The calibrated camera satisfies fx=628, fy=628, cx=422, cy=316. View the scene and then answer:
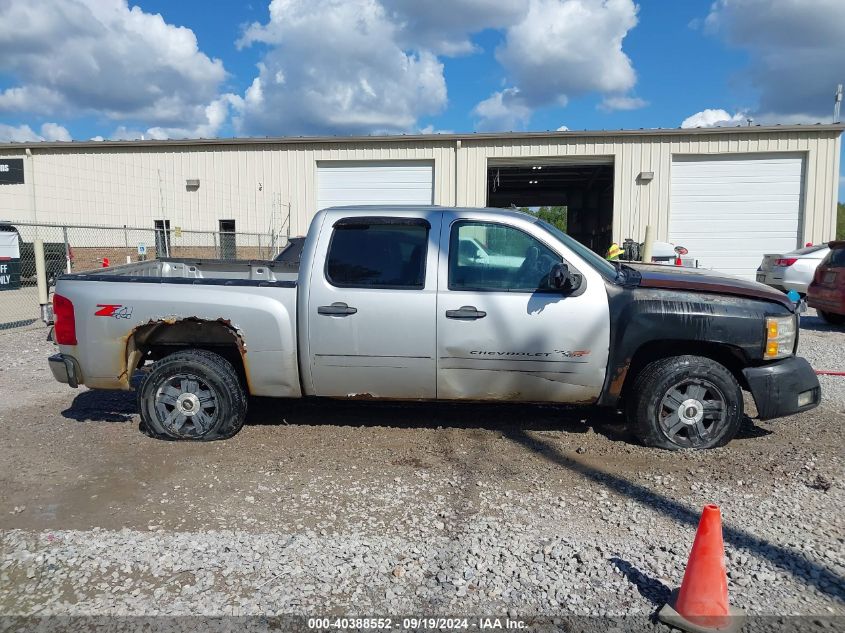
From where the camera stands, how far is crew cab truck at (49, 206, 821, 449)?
4.62 metres

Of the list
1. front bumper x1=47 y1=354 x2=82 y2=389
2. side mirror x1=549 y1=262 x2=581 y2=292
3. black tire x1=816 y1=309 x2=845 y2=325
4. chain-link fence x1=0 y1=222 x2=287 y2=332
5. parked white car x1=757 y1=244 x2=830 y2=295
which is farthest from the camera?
chain-link fence x1=0 y1=222 x2=287 y2=332

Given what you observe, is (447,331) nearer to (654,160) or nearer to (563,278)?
(563,278)

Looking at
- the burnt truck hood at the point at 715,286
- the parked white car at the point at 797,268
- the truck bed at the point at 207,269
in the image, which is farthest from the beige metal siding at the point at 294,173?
the burnt truck hood at the point at 715,286

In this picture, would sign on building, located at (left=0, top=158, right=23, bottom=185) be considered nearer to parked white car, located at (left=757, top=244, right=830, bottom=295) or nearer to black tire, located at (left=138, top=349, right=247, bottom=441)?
black tire, located at (left=138, top=349, right=247, bottom=441)

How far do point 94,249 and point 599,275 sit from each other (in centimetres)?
2144

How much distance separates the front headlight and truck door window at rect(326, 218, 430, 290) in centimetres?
256

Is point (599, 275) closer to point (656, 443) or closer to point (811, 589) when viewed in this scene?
point (656, 443)

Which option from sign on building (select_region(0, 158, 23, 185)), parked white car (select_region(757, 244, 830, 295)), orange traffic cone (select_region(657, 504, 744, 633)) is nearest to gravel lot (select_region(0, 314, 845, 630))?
orange traffic cone (select_region(657, 504, 744, 633))

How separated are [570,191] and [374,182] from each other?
16392mm

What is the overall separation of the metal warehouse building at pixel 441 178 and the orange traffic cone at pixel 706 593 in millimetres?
18327

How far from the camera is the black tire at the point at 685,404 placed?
4.62 m

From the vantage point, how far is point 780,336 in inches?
182

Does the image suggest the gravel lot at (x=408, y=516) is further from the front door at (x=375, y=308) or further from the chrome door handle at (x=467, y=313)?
the chrome door handle at (x=467, y=313)

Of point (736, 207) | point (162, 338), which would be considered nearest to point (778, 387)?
point (162, 338)
